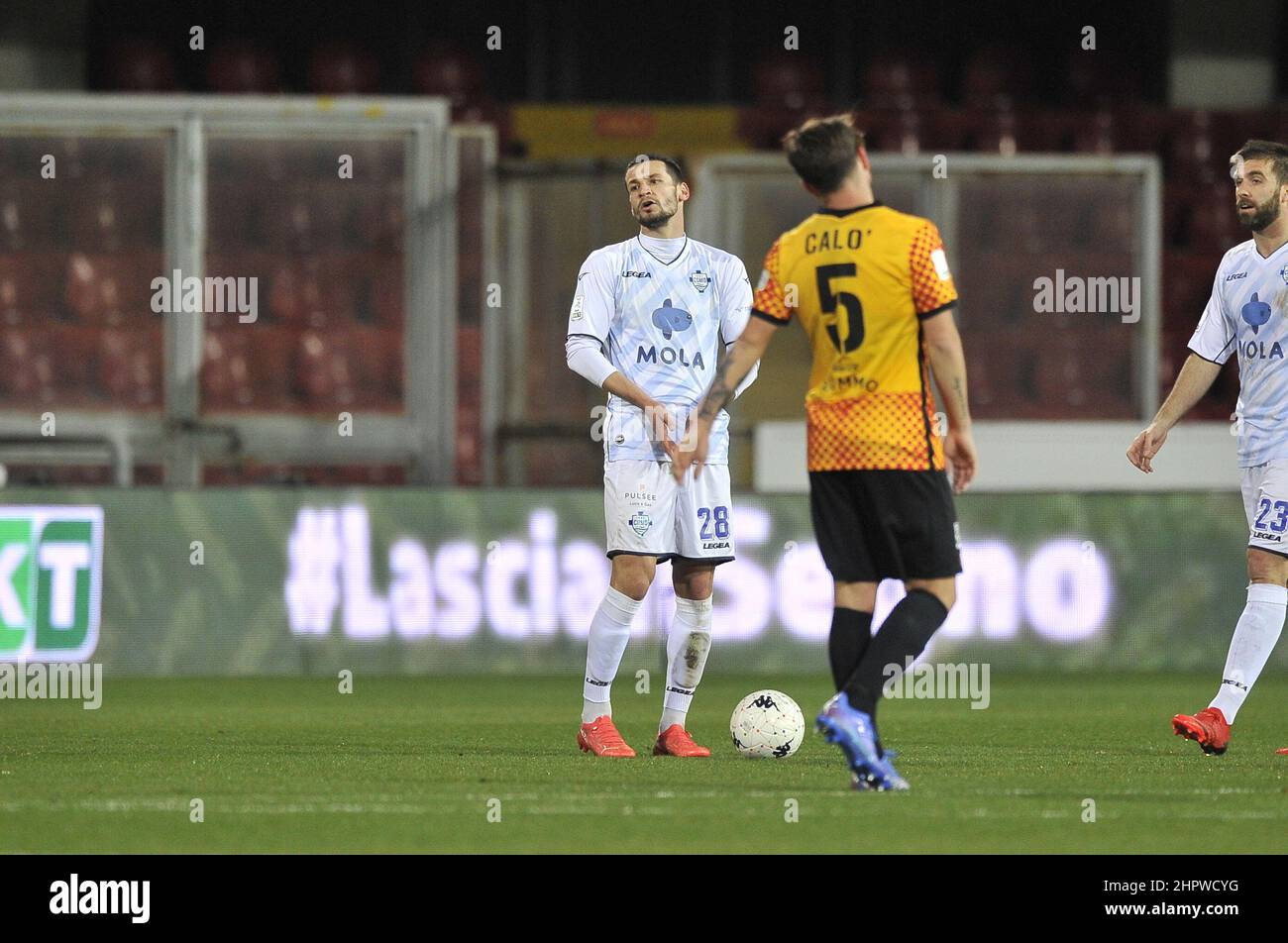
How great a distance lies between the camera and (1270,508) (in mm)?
7422

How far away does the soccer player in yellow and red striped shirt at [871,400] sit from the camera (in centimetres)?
597

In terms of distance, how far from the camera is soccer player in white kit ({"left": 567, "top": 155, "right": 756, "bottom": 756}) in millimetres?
7438

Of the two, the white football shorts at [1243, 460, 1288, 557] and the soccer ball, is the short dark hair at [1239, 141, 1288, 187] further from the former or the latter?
the soccer ball

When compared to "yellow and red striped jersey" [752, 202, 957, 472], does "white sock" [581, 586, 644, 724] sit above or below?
below

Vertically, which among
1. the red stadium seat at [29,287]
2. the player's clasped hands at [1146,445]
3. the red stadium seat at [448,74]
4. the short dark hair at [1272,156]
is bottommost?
the player's clasped hands at [1146,445]

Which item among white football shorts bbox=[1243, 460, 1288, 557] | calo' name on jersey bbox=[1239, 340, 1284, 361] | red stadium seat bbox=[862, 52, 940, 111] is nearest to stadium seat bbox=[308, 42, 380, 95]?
red stadium seat bbox=[862, 52, 940, 111]

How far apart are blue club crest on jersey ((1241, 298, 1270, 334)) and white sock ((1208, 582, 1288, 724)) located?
93 centimetres

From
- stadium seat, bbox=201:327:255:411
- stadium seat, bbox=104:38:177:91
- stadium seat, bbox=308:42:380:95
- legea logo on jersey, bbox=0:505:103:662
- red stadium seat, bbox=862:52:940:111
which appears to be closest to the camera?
legea logo on jersey, bbox=0:505:103:662

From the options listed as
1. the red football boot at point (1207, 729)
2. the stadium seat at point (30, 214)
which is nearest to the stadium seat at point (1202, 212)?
the stadium seat at point (30, 214)

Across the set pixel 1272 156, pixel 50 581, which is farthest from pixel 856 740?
pixel 50 581

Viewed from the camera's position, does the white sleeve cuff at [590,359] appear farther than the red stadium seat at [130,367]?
No

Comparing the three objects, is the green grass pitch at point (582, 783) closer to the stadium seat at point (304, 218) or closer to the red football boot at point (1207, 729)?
the red football boot at point (1207, 729)

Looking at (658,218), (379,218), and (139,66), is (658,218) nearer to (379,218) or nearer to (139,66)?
(379,218)

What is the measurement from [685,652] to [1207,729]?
6.08 feet
